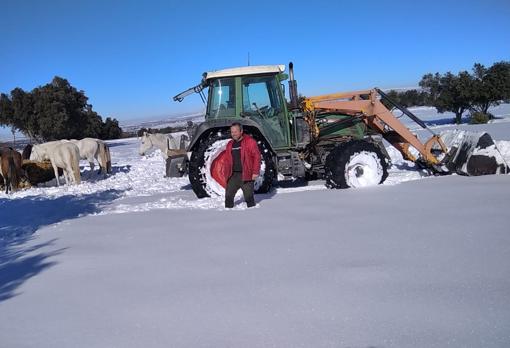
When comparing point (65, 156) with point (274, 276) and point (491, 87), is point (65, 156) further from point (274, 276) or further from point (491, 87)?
point (491, 87)

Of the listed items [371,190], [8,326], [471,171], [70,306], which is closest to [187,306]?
[70,306]

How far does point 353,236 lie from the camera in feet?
13.5

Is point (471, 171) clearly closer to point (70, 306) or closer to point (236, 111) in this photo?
point (236, 111)

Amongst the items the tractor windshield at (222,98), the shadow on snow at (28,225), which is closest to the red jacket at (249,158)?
the tractor windshield at (222,98)

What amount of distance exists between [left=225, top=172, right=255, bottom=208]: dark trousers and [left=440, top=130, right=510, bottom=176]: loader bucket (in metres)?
3.94

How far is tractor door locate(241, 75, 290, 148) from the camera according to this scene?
7.53 metres

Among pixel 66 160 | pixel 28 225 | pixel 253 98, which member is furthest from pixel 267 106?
pixel 66 160

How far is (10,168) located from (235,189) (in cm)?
811

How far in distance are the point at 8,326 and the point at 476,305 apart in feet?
9.54

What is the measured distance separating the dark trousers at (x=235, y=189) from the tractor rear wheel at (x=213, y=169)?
85 centimetres

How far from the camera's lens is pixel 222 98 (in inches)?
300

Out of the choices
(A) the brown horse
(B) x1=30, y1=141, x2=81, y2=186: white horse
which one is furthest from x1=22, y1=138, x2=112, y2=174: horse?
(A) the brown horse

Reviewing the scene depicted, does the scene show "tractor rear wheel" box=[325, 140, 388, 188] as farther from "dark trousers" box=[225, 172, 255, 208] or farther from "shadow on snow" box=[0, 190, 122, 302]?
"shadow on snow" box=[0, 190, 122, 302]

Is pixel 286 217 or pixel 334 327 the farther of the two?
pixel 286 217
